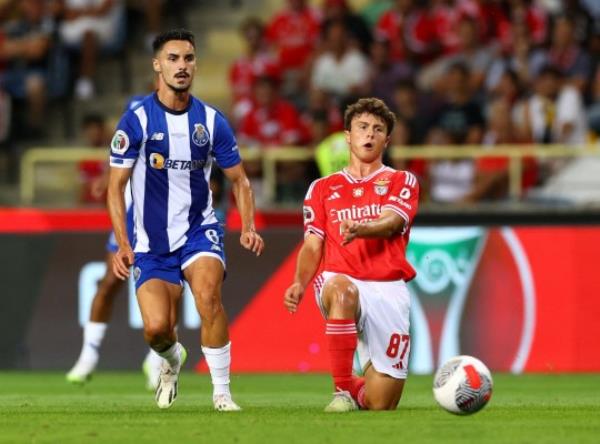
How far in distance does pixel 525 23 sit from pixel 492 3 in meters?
0.66

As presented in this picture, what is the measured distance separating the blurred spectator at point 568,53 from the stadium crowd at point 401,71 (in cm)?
2

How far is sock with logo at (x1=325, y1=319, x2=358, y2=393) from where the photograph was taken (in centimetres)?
982

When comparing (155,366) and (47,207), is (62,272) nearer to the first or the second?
(47,207)

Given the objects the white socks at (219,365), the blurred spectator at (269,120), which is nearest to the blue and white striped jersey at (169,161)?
the white socks at (219,365)

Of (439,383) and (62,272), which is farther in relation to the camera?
(62,272)

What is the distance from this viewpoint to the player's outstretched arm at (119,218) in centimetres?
975

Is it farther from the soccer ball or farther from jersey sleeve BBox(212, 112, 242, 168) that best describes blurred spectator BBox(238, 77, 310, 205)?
the soccer ball

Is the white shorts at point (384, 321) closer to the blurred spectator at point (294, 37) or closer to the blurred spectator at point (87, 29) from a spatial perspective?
the blurred spectator at point (294, 37)

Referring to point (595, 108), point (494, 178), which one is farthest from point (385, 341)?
point (595, 108)

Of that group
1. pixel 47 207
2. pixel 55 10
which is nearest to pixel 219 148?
pixel 47 207

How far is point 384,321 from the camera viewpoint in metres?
10.2

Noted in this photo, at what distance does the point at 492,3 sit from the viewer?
786 inches

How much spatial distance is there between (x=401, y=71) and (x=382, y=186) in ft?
30.1

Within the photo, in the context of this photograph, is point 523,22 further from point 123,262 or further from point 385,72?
point 123,262
